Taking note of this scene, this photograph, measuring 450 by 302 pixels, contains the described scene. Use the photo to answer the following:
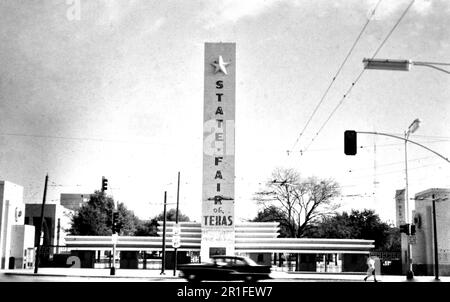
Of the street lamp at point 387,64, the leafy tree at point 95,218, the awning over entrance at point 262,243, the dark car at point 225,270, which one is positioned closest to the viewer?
the street lamp at point 387,64

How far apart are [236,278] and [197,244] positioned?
2433cm

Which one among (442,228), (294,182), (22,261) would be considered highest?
(294,182)

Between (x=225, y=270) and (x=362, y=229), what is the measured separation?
58.0 metres

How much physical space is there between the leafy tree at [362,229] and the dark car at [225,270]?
137ft

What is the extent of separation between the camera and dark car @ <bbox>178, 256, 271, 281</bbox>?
2748 centimetres

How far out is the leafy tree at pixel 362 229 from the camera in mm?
70375

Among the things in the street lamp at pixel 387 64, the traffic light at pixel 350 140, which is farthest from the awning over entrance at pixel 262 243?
the street lamp at pixel 387 64

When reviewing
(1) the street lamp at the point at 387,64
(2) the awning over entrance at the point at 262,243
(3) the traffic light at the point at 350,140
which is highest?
(1) the street lamp at the point at 387,64

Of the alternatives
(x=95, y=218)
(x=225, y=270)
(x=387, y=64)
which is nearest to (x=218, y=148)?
(x=225, y=270)

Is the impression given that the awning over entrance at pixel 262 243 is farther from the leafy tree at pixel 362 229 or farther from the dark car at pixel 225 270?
the dark car at pixel 225 270
